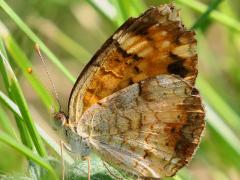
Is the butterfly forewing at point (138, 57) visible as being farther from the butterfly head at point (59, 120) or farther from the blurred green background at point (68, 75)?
the blurred green background at point (68, 75)

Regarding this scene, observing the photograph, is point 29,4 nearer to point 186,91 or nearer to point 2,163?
point 2,163

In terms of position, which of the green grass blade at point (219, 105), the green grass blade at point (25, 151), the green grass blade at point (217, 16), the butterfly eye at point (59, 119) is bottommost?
the green grass blade at point (25, 151)

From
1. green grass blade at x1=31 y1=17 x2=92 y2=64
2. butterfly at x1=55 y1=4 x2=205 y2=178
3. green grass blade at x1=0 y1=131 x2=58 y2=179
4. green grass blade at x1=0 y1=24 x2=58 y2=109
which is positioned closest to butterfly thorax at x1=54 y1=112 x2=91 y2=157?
butterfly at x1=55 y1=4 x2=205 y2=178

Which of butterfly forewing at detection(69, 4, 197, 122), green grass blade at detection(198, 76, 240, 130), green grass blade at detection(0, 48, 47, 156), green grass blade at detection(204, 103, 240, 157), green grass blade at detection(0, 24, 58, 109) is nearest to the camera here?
green grass blade at detection(0, 48, 47, 156)

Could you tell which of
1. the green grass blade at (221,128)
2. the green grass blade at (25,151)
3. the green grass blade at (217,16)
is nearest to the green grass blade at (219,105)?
the green grass blade at (221,128)

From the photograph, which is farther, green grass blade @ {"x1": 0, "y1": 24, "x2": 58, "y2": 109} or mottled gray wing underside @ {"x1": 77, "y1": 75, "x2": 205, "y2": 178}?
green grass blade @ {"x1": 0, "y1": 24, "x2": 58, "y2": 109}

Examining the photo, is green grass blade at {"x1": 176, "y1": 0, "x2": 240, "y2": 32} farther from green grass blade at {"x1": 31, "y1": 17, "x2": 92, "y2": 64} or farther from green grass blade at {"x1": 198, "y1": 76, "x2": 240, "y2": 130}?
green grass blade at {"x1": 31, "y1": 17, "x2": 92, "y2": 64}
